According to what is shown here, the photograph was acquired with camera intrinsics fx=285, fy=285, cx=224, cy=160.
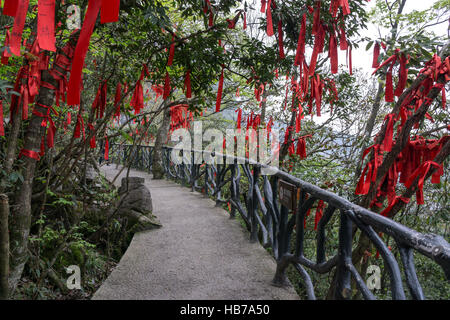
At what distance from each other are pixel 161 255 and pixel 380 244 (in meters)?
2.41

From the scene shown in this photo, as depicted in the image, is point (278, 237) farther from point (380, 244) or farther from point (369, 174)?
point (380, 244)

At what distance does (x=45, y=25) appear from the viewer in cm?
80

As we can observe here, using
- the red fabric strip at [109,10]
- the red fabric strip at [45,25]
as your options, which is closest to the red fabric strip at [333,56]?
the red fabric strip at [109,10]

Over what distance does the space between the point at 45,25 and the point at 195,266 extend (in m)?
2.51

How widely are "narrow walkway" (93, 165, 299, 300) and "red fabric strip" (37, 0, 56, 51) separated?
6.70 ft

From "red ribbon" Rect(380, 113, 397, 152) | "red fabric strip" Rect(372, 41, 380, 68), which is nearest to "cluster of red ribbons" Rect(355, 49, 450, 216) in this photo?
"red ribbon" Rect(380, 113, 397, 152)

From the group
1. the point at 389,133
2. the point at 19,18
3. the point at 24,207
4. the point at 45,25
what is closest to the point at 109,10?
the point at 45,25

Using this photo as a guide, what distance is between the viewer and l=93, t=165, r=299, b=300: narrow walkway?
7.63 ft

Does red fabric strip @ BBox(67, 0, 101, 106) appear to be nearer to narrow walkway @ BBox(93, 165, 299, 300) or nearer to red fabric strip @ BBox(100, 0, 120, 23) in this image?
red fabric strip @ BBox(100, 0, 120, 23)

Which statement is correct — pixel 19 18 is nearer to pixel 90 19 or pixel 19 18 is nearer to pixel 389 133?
pixel 90 19

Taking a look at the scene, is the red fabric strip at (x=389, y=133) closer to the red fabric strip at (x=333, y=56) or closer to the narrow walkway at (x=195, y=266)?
the red fabric strip at (x=333, y=56)

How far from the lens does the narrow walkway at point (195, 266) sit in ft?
7.63
